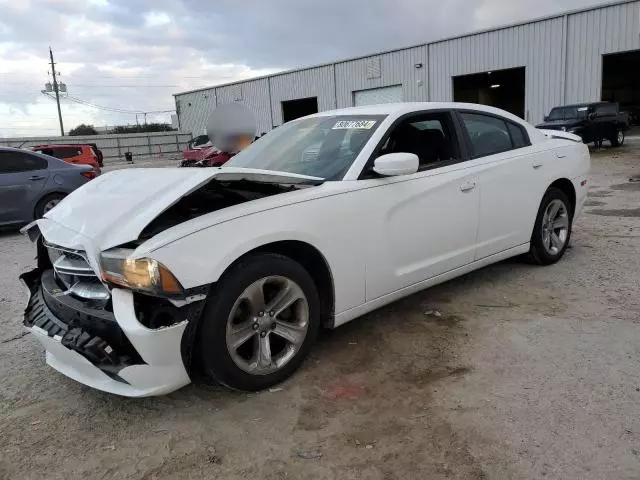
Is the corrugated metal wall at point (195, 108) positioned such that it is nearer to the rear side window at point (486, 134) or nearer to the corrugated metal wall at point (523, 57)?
the corrugated metal wall at point (523, 57)

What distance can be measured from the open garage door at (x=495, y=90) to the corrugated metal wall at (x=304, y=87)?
7665mm

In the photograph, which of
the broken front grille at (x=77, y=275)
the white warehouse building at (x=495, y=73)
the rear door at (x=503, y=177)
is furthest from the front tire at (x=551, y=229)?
the white warehouse building at (x=495, y=73)

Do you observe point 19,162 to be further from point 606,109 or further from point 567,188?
point 606,109

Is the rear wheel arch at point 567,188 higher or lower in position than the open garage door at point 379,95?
lower

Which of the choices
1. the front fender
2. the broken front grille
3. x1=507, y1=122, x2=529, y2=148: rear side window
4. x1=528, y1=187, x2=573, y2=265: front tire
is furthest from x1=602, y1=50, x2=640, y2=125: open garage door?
the broken front grille

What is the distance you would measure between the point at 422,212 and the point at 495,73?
28125 mm

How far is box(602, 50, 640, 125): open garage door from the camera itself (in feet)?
111

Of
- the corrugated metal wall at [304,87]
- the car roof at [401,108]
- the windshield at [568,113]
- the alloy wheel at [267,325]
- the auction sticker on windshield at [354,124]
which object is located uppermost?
the corrugated metal wall at [304,87]

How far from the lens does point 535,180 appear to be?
4641mm

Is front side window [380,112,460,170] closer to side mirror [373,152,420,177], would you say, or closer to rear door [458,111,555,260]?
rear door [458,111,555,260]

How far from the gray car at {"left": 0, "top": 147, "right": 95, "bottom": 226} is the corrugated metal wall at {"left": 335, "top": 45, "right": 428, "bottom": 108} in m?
22.0

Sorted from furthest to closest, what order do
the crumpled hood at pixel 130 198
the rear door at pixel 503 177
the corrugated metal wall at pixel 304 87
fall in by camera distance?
1. the corrugated metal wall at pixel 304 87
2. the rear door at pixel 503 177
3. the crumpled hood at pixel 130 198

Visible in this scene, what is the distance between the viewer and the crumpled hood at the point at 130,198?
2.67 meters

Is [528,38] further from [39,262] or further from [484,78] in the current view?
[39,262]
